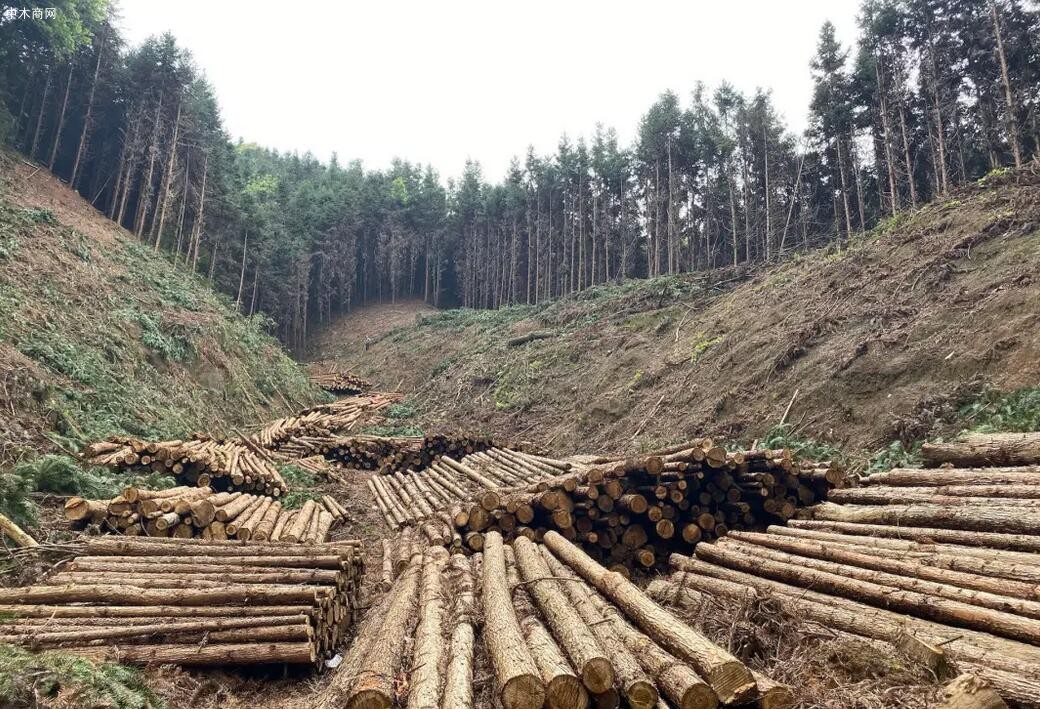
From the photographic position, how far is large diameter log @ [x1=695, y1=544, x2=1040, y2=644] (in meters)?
3.63

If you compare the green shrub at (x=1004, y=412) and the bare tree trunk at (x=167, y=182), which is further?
the bare tree trunk at (x=167, y=182)

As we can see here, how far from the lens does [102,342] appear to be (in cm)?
1580

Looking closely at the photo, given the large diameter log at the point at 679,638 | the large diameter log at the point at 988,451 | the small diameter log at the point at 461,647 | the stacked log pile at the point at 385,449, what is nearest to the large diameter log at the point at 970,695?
the large diameter log at the point at 679,638

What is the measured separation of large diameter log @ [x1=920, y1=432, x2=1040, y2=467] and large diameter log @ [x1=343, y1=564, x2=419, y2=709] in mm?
7354

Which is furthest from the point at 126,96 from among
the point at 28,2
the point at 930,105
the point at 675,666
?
the point at 930,105

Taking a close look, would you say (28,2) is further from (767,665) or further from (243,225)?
(767,665)

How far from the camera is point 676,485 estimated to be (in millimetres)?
7535

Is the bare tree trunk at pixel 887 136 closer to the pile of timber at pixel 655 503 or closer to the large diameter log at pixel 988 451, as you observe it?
the large diameter log at pixel 988 451

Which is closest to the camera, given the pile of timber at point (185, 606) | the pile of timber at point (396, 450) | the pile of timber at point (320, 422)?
the pile of timber at point (185, 606)

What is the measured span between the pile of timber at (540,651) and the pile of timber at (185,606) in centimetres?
74

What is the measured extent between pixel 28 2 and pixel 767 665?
134 feet

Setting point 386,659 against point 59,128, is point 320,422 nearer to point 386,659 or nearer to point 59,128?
point 386,659

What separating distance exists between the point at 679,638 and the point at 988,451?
6358 millimetres

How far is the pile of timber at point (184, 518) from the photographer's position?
723cm
